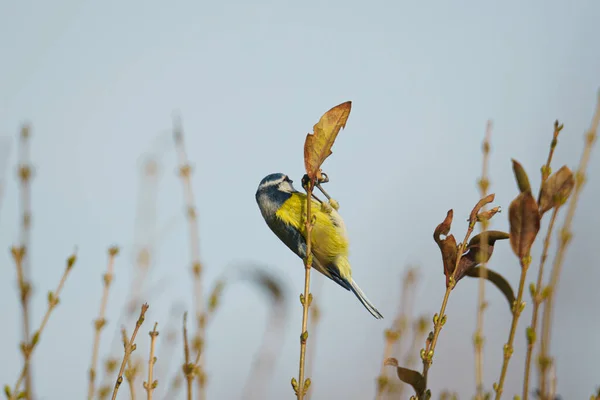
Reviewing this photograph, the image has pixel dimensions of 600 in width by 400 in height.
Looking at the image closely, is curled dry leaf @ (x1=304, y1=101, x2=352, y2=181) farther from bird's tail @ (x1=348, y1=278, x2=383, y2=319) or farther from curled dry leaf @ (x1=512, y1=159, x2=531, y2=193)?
bird's tail @ (x1=348, y1=278, x2=383, y2=319)

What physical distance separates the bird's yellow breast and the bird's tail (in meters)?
0.18

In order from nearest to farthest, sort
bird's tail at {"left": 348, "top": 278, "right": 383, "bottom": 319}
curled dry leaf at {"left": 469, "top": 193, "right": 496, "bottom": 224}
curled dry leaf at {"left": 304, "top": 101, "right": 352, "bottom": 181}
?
curled dry leaf at {"left": 469, "top": 193, "right": 496, "bottom": 224}
curled dry leaf at {"left": 304, "top": 101, "right": 352, "bottom": 181}
bird's tail at {"left": 348, "top": 278, "right": 383, "bottom": 319}

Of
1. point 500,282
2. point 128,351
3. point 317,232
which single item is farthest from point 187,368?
point 317,232

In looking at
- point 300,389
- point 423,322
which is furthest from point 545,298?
point 423,322

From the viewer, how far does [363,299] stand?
14.2 feet

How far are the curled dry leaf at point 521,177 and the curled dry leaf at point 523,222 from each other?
0.03 meters

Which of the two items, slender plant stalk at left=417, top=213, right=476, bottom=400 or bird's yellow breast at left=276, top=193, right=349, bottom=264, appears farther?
bird's yellow breast at left=276, top=193, right=349, bottom=264

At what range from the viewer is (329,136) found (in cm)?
232

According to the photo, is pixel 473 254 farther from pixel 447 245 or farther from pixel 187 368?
pixel 187 368

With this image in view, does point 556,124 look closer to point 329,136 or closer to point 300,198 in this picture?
point 329,136

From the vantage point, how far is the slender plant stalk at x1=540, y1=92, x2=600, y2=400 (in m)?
1.48

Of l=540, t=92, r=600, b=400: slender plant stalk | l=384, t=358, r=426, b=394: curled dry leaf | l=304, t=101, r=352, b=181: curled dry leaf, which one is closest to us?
l=540, t=92, r=600, b=400: slender plant stalk

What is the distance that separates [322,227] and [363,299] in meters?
0.51

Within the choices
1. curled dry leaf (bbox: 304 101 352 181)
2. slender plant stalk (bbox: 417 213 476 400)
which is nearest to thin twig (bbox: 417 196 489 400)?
slender plant stalk (bbox: 417 213 476 400)
